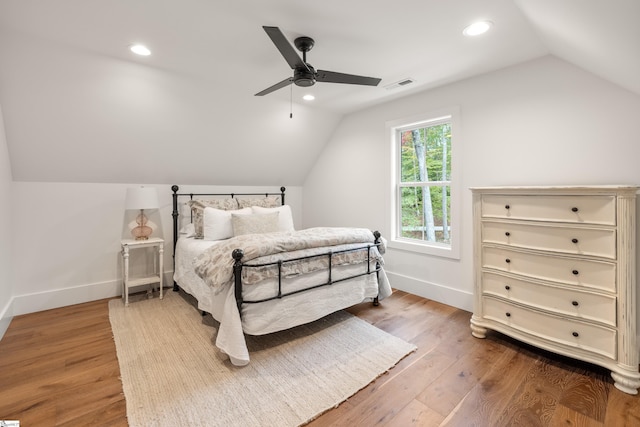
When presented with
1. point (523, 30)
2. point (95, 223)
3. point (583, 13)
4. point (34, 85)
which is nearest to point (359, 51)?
point (523, 30)

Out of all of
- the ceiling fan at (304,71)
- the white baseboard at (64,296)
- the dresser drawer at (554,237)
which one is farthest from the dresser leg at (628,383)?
the white baseboard at (64,296)

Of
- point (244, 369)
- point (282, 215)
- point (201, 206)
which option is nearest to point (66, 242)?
point (201, 206)

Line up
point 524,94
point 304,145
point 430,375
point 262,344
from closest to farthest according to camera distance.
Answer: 1. point 430,375
2. point 262,344
3. point 524,94
4. point 304,145

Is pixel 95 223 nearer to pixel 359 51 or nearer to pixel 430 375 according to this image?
pixel 359 51

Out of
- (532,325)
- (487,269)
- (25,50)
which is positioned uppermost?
(25,50)

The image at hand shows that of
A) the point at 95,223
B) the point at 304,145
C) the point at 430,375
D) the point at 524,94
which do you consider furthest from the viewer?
the point at 304,145

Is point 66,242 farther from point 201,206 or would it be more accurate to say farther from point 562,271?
point 562,271

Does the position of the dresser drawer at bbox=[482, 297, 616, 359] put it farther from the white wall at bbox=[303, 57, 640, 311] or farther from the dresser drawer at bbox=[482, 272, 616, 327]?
the white wall at bbox=[303, 57, 640, 311]

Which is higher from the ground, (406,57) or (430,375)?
(406,57)

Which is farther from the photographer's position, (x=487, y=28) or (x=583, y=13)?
(x=487, y=28)

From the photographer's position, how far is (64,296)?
3.29 metres

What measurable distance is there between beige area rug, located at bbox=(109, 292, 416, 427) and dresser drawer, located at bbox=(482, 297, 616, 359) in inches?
30.7

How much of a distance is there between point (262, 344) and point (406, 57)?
275cm

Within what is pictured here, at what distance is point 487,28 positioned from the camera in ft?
6.96
